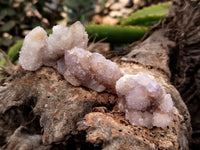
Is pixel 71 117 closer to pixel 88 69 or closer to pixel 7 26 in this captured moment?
pixel 88 69

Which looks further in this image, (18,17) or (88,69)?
(18,17)

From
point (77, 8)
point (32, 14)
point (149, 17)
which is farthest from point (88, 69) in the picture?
point (32, 14)

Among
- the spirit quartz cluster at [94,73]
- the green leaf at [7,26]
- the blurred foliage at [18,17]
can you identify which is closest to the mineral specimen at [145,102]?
the spirit quartz cluster at [94,73]

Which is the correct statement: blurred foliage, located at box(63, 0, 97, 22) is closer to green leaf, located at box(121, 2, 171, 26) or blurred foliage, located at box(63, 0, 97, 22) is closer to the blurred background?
the blurred background

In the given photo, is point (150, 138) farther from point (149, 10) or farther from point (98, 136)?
point (149, 10)

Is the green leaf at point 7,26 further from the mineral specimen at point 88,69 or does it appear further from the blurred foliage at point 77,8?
the mineral specimen at point 88,69
